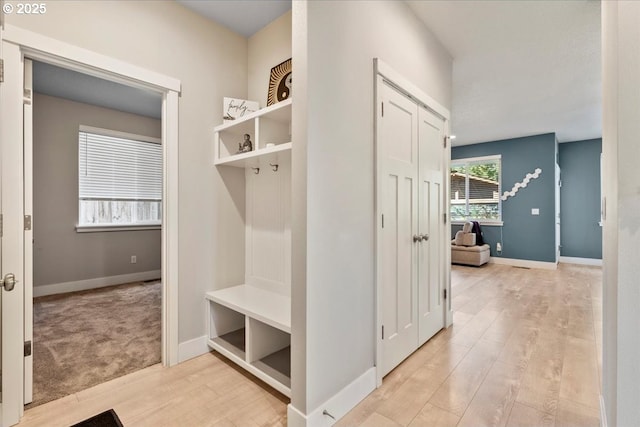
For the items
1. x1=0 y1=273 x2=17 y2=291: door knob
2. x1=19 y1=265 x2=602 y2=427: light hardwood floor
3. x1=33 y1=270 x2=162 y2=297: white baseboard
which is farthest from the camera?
x1=33 y1=270 x2=162 y2=297: white baseboard

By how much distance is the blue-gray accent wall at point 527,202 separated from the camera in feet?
19.4

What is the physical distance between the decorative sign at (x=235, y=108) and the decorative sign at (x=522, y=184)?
19.7ft

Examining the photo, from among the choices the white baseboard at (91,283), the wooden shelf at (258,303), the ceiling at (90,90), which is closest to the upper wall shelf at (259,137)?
the wooden shelf at (258,303)

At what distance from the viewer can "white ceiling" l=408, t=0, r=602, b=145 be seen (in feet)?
7.84

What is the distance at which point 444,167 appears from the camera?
112 inches

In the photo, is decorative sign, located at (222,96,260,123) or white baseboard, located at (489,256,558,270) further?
white baseboard, located at (489,256,558,270)

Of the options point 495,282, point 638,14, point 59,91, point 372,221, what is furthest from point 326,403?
point 59,91

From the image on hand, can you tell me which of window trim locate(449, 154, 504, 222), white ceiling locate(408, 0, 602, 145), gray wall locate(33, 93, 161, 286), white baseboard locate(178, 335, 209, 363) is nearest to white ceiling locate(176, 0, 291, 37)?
white ceiling locate(408, 0, 602, 145)

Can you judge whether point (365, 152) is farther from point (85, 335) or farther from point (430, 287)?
point (85, 335)

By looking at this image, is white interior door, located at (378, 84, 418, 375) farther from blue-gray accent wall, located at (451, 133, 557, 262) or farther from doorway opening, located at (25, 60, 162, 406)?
blue-gray accent wall, located at (451, 133, 557, 262)

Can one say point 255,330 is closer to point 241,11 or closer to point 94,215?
point 241,11

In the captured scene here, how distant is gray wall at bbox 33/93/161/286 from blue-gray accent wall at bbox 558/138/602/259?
343 inches

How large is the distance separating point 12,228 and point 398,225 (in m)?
2.24

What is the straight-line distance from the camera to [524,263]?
6113mm
